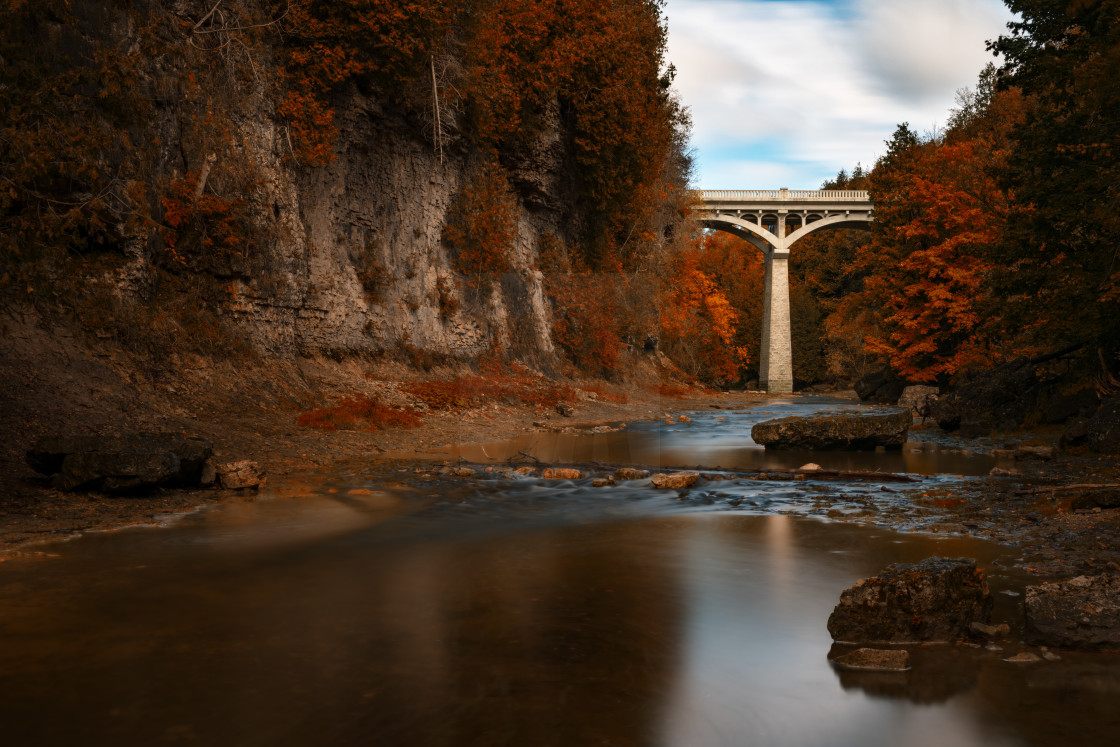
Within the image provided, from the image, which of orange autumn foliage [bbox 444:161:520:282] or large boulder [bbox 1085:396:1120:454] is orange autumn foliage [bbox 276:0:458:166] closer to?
orange autumn foliage [bbox 444:161:520:282]

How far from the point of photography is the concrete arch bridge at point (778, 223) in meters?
61.3

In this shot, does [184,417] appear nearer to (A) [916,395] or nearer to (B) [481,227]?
(B) [481,227]

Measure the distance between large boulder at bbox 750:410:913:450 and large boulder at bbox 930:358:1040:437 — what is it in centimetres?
376

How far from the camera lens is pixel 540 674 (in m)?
5.08

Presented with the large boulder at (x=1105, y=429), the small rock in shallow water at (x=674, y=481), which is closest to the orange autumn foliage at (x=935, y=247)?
the large boulder at (x=1105, y=429)

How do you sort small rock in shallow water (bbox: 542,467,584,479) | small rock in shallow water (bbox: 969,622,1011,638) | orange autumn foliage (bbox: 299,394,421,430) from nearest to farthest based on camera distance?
small rock in shallow water (bbox: 969,622,1011,638), small rock in shallow water (bbox: 542,467,584,479), orange autumn foliage (bbox: 299,394,421,430)

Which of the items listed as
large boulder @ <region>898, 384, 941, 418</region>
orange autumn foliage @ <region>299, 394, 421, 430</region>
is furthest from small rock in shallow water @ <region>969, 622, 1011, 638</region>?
large boulder @ <region>898, 384, 941, 418</region>

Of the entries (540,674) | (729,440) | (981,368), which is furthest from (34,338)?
(981,368)

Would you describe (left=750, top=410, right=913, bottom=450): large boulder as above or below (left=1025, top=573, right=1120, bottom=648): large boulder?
above

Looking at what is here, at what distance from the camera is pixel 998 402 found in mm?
21453

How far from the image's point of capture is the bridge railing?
63.9 metres

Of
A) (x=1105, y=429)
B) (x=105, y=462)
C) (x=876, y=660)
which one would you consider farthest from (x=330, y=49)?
(x=876, y=660)

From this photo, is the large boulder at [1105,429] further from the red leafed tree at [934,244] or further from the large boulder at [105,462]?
the large boulder at [105,462]

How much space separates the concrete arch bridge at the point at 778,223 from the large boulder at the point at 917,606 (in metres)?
56.9
